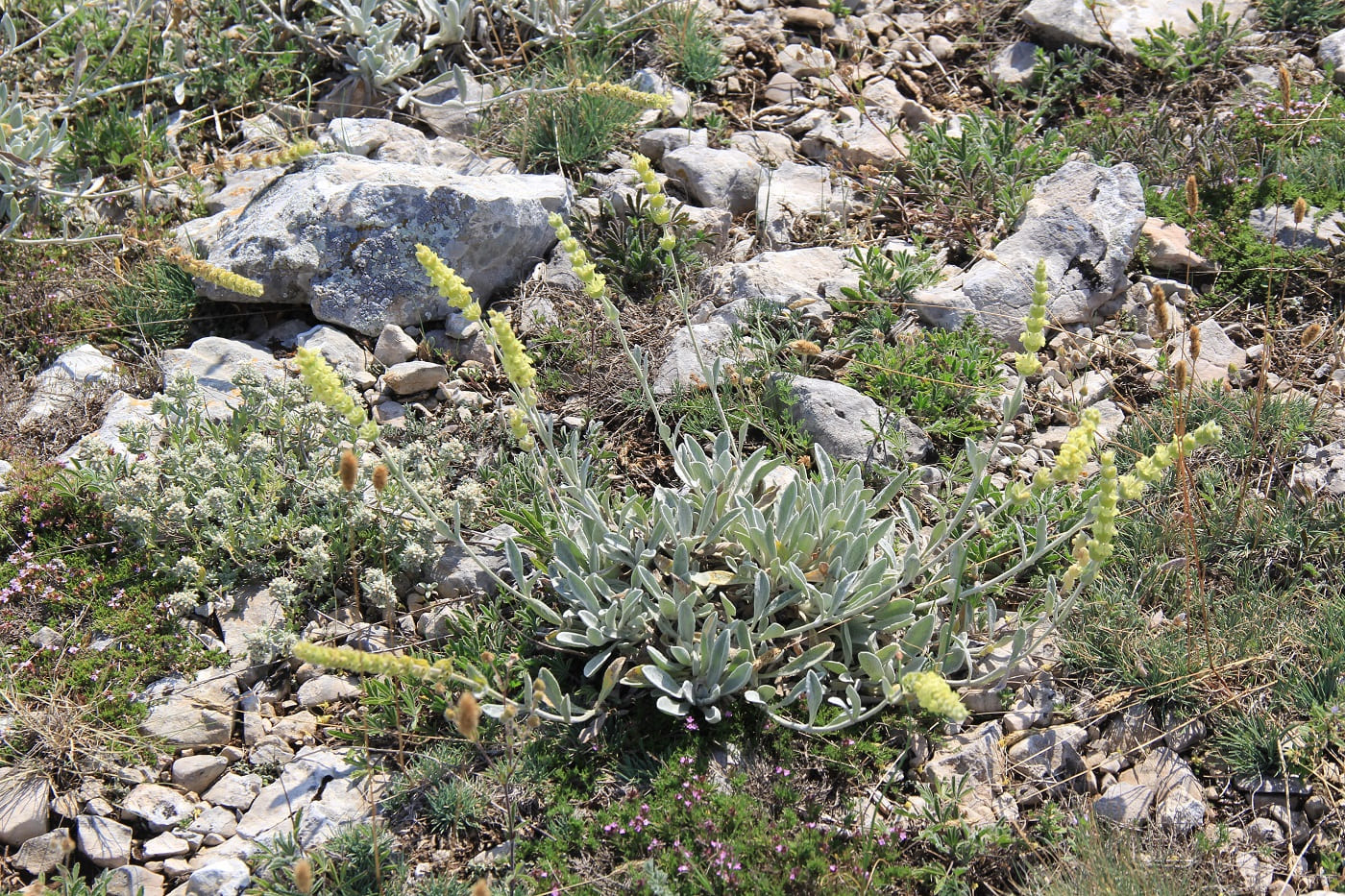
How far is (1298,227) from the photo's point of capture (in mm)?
4930

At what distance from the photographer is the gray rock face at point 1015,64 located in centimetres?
609

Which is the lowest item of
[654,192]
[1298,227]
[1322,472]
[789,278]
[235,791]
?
[235,791]

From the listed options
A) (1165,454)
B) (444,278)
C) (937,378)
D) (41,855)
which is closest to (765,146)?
(937,378)

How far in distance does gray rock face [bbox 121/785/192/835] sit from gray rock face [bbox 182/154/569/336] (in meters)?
2.29

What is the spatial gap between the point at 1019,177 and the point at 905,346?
1513 millimetres

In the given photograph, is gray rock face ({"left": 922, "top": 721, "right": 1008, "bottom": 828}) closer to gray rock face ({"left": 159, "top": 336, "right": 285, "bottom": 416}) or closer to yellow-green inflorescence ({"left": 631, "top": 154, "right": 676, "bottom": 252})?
yellow-green inflorescence ({"left": 631, "top": 154, "right": 676, "bottom": 252})

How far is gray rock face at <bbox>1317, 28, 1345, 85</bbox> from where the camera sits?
5.73 metres

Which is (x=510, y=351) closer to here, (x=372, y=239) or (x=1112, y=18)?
(x=372, y=239)

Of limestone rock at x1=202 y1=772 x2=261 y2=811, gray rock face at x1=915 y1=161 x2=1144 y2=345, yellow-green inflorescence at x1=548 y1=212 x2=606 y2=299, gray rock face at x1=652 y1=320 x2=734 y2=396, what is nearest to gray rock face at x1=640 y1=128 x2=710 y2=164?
gray rock face at x1=652 y1=320 x2=734 y2=396

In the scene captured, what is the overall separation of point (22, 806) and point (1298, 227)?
5831 millimetres

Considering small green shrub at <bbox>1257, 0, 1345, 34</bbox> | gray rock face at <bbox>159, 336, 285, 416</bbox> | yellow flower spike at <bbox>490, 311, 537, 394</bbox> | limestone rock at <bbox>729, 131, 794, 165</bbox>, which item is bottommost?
gray rock face at <bbox>159, 336, 285, 416</bbox>

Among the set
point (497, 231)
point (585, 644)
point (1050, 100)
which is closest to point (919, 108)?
point (1050, 100)

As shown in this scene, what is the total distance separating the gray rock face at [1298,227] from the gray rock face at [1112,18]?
5.20ft

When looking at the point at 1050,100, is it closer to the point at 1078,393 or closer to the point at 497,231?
the point at 1078,393
